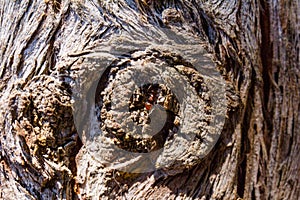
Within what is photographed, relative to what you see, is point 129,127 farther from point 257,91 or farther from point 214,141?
point 257,91

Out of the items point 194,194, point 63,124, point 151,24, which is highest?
point 151,24

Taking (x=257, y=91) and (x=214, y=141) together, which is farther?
(x=257, y=91)

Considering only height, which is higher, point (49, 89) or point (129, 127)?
point (49, 89)

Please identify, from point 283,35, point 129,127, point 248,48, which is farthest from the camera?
point 283,35

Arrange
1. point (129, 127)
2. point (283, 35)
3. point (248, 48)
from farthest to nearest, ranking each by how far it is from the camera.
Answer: point (283, 35) → point (248, 48) → point (129, 127)

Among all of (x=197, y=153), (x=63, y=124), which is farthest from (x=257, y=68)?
(x=63, y=124)
